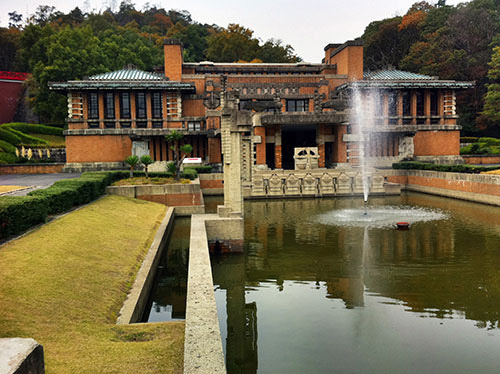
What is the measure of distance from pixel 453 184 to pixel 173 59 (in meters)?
30.5

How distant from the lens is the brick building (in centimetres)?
3912

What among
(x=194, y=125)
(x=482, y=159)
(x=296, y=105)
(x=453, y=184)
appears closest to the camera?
(x=453, y=184)

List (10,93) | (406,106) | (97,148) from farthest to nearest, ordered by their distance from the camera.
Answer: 1. (10,93)
2. (406,106)
3. (97,148)

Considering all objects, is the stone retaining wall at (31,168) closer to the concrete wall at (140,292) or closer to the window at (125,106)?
the window at (125,106)

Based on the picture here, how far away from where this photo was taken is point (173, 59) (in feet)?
149

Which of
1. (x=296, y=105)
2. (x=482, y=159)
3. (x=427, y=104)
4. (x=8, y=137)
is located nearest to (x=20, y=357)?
(x=296, y=105)

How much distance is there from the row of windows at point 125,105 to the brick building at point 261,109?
0.09 meters

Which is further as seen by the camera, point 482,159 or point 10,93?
point 10,93

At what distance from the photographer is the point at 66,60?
52.1m

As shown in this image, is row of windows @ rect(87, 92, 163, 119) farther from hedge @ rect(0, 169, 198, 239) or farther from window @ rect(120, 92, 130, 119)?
hedge @ rect(0, 169, 198, 239)

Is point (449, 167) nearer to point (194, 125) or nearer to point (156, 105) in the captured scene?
point (194, 125)

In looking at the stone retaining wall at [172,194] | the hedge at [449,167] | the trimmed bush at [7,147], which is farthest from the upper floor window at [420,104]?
the trimmed bush at [7,147]

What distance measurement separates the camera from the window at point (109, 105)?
40344 millimetres

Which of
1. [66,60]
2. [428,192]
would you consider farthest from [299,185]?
[66,60]
